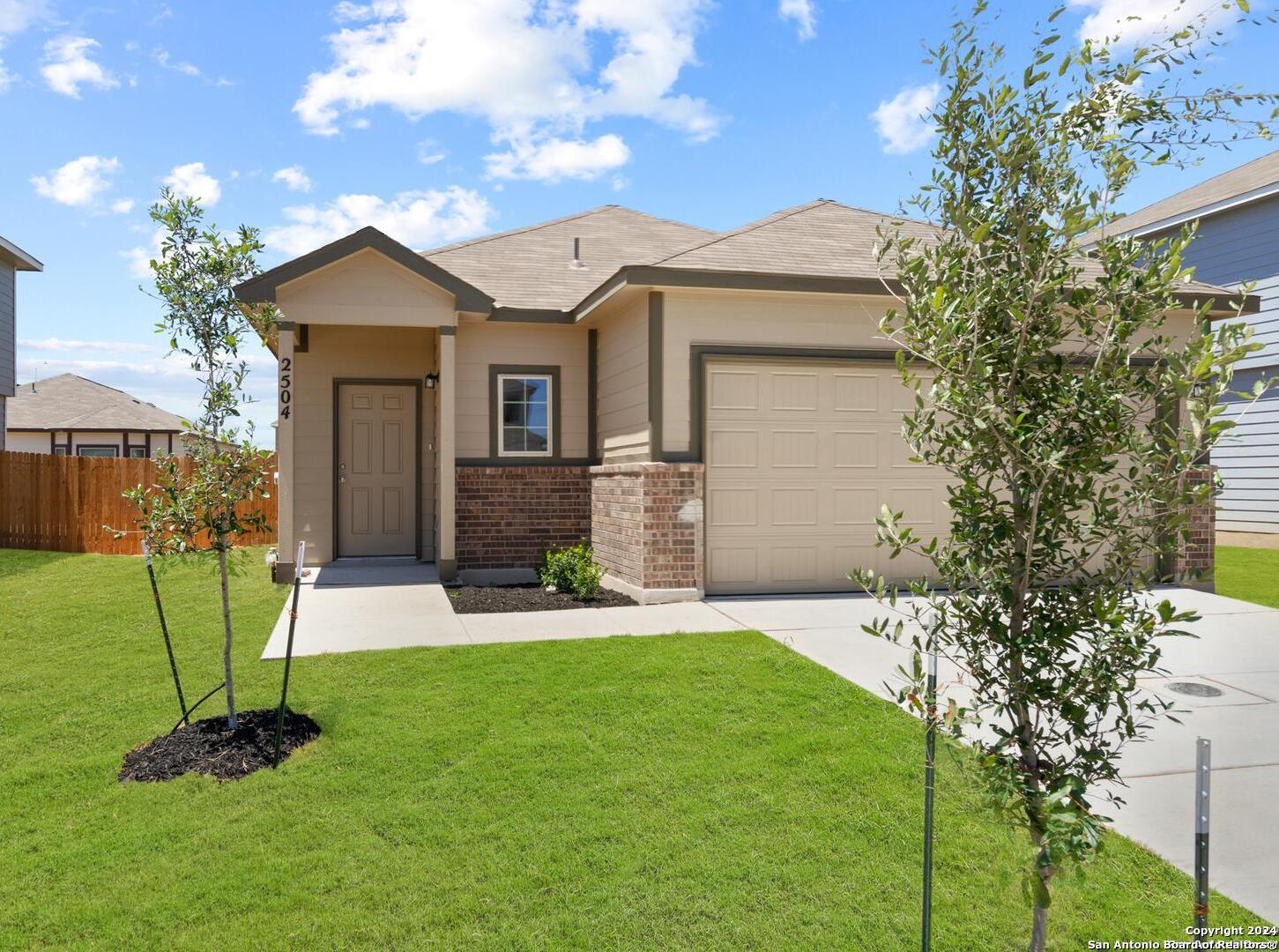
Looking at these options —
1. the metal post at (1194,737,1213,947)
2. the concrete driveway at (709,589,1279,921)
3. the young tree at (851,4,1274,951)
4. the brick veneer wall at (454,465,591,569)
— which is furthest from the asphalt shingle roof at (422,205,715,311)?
the metal post at (1194,737,1213,947)

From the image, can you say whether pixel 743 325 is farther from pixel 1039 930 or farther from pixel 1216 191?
pixel 1216 191

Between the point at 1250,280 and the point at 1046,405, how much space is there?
57.4 ft

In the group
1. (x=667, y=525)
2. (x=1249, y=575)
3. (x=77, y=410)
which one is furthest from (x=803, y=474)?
(x=77, y=410)

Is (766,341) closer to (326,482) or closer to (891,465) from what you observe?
(891,465)

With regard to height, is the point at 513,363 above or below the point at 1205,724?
above

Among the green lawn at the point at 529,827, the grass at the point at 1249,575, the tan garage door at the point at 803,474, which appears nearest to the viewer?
the green lawn at the point at 529,827

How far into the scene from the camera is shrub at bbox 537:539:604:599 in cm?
987

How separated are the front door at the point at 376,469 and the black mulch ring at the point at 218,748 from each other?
285 inches

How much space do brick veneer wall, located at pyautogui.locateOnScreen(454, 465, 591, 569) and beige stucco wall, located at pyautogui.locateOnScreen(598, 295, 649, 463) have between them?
0.80 meters

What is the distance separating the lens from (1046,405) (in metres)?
2.50

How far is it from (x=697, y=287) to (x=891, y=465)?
299 centimetres

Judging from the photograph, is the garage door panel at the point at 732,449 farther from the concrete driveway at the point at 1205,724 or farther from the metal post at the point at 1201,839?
the metal post at the point at 1201,839

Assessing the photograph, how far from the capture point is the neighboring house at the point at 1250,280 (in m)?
15.8

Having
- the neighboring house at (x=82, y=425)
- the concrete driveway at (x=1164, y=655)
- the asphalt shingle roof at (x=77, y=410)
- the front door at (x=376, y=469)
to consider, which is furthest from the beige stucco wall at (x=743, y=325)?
the asphalt shingle roof at (x=77, y=410)
